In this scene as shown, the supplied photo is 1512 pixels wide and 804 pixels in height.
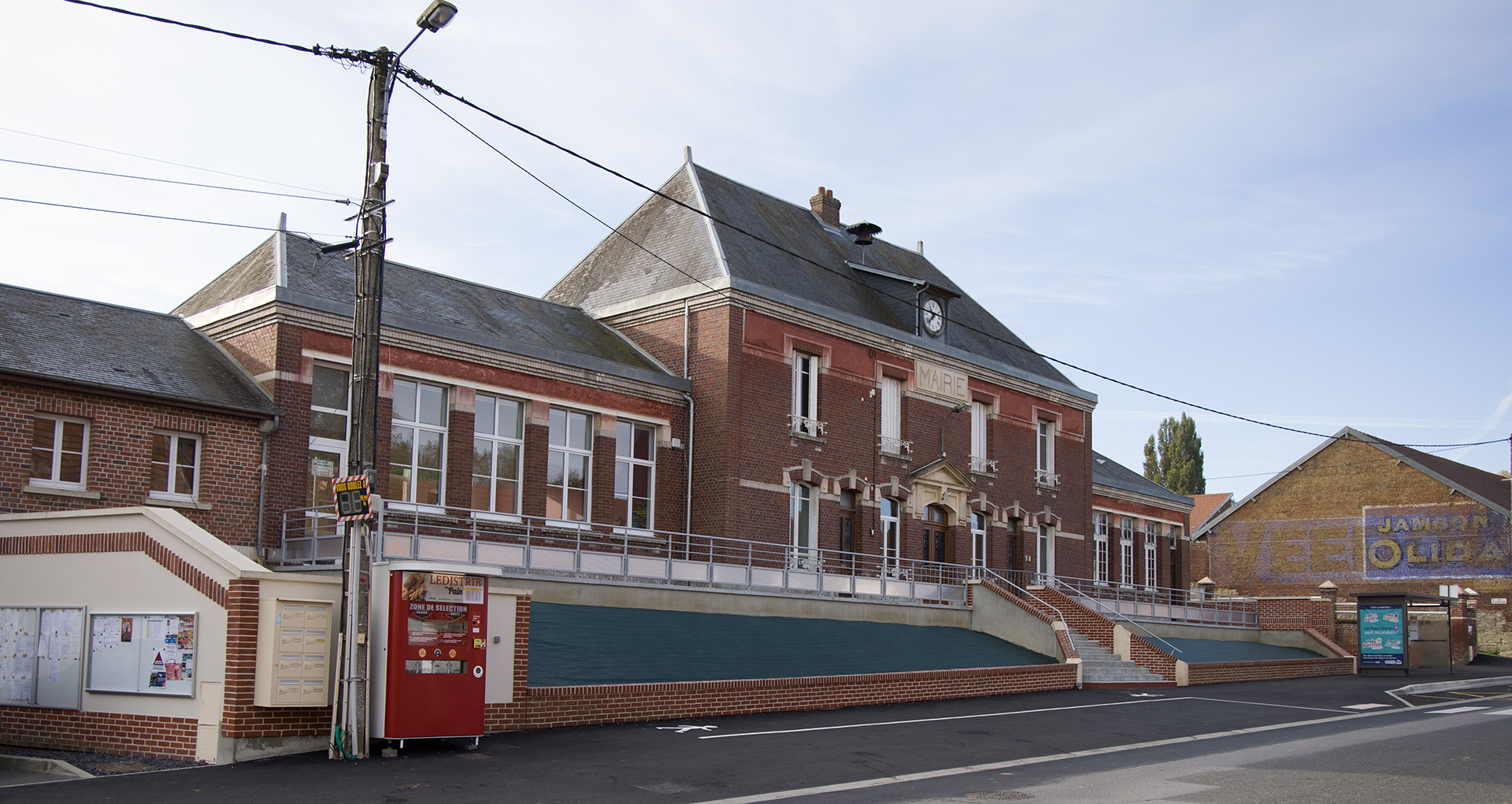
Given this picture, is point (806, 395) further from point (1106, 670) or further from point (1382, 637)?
point (1382, 637)

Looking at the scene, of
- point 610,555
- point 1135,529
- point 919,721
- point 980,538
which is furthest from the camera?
point 1135,529

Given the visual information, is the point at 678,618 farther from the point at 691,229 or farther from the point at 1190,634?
the point at 1190,634

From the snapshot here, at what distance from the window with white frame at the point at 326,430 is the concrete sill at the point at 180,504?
1985 mm

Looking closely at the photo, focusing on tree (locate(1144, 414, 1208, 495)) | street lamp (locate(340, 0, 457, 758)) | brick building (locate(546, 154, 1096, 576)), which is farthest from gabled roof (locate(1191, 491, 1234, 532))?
street lamp (locate(340, 0, 457, 758))

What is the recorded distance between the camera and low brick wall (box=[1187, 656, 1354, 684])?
27688mm

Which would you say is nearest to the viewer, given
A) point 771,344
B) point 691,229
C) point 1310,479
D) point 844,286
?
point 771,344

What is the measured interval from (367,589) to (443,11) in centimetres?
629

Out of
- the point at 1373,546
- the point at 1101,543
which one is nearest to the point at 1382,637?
the point at 1101,543

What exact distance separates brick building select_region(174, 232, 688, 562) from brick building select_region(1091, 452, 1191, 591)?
19.8 metres

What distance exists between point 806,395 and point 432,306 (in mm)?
9443

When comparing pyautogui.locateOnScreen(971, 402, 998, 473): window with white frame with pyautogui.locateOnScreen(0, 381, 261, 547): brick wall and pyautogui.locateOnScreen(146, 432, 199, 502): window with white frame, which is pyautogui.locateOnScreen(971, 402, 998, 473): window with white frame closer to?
pyautogui.locateOnScreen(0, 381, 261, 547): brick wall

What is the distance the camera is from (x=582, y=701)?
636 inches

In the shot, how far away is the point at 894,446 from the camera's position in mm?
32344

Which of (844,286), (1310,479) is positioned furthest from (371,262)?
(1310,479)
